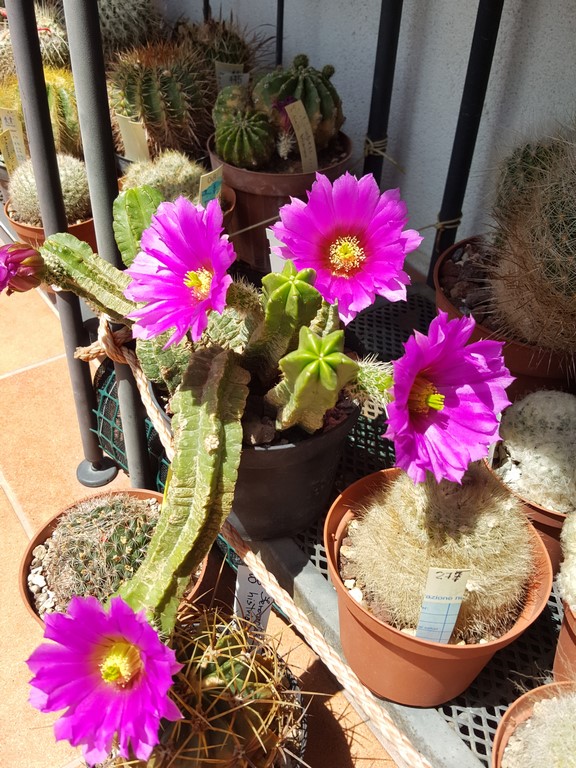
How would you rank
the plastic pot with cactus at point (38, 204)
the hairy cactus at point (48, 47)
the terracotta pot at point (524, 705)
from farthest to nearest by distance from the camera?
the hairy cactus at point (48, 47), the plastic pot with cactus at point (38, 204), the terracotta pot at point (524, 705)

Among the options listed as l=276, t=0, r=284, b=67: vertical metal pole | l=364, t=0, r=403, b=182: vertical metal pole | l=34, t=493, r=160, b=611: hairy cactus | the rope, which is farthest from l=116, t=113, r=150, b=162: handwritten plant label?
l=34, t=493, r=160, b=611: hairy cactus

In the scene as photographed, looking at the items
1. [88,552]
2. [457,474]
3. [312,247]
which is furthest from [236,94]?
[457,474]

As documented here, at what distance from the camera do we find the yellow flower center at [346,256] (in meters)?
0.72

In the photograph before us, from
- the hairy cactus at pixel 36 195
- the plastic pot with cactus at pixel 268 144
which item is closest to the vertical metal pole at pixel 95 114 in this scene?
the plastic pot with cactus at pixel 268 144

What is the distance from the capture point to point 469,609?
70 centimetres

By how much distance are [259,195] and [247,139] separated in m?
0.11

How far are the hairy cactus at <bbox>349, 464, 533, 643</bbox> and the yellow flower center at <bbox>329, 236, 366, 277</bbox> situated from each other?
25 cm

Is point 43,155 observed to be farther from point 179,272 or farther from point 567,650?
point 567,650

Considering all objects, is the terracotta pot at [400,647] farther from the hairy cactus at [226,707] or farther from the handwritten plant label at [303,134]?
the handwritten plant label at [303,134]

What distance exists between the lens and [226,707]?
29.8 inches

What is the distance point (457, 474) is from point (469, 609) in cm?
17

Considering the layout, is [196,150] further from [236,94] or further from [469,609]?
[469,609]

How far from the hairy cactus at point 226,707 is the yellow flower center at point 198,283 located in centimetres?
43

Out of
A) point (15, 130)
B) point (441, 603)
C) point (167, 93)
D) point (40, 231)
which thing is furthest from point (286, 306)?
point (15, 130)
